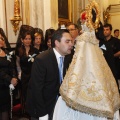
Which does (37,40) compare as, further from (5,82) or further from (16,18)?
(5,82)

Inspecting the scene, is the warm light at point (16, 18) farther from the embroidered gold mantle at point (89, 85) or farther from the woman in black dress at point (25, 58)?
the embroidered gold mantle at point (89, 85)

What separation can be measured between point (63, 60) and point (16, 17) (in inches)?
123

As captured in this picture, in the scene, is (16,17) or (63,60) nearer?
(63,60)

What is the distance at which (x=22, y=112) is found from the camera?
17.1 feet

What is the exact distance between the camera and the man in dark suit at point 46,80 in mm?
2691

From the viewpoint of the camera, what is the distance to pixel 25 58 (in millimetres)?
4844

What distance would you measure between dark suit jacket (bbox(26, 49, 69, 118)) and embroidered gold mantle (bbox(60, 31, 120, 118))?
405 mm

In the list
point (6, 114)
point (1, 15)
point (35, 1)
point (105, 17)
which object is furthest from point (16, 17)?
point (105, 17)

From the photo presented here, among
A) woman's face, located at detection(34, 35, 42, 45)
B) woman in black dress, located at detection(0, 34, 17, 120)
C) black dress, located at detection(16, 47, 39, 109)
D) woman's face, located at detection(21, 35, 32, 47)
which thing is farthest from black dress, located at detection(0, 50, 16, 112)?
woman's face, located at detection(34, 35, 42, 45)

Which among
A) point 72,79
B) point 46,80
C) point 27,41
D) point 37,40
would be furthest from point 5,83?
point 72,79

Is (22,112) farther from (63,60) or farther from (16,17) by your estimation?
(63,60)

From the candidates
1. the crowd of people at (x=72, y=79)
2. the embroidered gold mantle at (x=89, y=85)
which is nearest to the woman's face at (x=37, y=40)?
the crowd of people at (x=72, y=79)

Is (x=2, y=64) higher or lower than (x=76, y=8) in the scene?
lower

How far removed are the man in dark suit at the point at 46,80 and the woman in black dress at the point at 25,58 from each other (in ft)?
6.76
